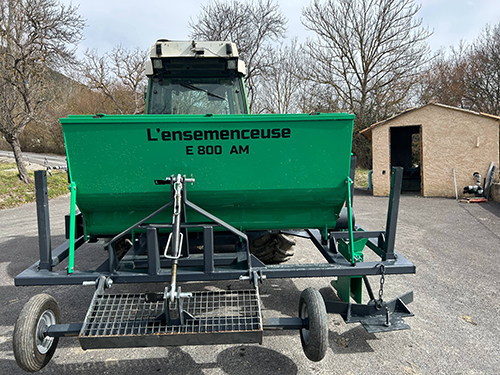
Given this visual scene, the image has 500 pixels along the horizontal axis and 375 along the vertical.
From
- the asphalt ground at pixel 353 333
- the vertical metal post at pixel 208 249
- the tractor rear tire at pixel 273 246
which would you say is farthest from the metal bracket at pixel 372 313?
the tractor rear tire at pixel 273 246

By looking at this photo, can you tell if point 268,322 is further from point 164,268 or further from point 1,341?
point 1,341

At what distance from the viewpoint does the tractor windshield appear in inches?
173

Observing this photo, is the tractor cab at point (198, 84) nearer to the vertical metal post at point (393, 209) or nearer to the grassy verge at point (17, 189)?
the vertical metal post at point (393, 209)

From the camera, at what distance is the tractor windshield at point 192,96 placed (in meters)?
4.39

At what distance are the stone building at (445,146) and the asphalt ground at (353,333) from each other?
19.4 ft

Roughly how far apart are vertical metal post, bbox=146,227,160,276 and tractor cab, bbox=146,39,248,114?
219 cm

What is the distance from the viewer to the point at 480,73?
20.8m

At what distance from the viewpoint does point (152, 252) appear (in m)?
2.68

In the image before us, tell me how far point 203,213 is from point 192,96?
2.14 m

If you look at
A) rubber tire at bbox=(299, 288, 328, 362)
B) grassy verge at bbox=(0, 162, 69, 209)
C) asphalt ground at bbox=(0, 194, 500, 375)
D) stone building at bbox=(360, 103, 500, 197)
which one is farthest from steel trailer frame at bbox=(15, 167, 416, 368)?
stone building at bbox=(360, 103, 500, 197)

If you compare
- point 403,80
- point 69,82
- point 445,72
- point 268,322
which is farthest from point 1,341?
point 445,72

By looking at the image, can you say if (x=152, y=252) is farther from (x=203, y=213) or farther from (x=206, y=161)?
(x=206, y=161)

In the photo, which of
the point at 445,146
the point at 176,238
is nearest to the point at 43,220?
the point at 176,238

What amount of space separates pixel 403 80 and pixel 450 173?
11.8 m
